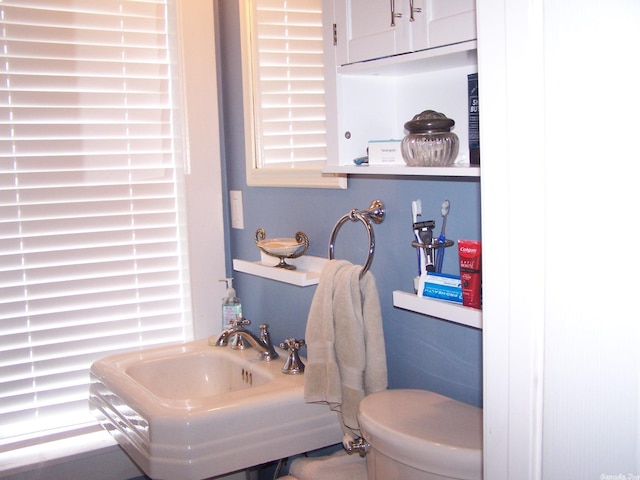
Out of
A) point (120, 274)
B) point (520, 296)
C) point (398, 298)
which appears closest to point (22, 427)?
point (120, 274)

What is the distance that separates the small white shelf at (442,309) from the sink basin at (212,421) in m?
0.40

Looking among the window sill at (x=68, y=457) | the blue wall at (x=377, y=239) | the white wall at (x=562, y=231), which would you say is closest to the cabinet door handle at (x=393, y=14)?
the blue wall at (x=377, y=239)

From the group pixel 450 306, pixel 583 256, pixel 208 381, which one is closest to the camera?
pixel 583 256

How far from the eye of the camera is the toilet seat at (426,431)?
118 centimetres

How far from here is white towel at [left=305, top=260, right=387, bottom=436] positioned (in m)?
1.54

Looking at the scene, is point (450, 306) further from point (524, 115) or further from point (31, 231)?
point (31, 231)

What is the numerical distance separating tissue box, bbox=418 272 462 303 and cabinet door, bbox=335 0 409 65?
0.44 metres

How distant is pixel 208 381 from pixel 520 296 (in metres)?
1.57

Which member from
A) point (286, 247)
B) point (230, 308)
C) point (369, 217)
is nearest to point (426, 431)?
point (369, 217)

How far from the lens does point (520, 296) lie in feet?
2.01

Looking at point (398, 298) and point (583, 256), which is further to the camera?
point (398, 298)

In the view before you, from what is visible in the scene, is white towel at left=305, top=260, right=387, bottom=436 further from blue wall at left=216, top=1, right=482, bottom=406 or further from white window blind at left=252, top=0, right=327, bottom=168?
white window blind at left=252, top=0, right=327, bottom=168

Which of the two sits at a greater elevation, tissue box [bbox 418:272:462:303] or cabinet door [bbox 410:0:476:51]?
cabinet door [bbox 410:0:476:51]

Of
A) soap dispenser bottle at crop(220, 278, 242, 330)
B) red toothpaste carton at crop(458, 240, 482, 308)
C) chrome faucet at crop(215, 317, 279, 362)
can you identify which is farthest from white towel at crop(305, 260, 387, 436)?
soap dispenser bottle at crop(220, 278, 242, 330)
